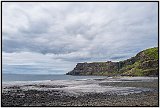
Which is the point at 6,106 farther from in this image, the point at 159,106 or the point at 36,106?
the point at 159,106

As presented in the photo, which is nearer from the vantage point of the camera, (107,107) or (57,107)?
(107,107)

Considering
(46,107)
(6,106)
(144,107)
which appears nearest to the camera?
(144,107)

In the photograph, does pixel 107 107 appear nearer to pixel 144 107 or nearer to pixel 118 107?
pixel 118 107

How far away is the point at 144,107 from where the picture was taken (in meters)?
35.3

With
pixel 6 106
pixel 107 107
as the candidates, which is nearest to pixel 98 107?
pixel 107 107

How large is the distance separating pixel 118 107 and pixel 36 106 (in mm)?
12749

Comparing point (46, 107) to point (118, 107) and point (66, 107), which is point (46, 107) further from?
point (118, 107)

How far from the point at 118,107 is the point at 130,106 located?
6.72 ft

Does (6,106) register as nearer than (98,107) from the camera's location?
No

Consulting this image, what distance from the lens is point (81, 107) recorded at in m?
36.9

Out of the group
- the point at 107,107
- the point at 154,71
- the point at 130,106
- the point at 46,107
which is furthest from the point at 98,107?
the point at 154,71

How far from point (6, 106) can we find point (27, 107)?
4.17 m

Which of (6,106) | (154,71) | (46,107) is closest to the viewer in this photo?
(46,107)

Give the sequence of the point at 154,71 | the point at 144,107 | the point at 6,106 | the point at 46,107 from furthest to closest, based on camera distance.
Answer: the point at 154,71, the point at 6,106, the point at 46,107, the point at 144,107
